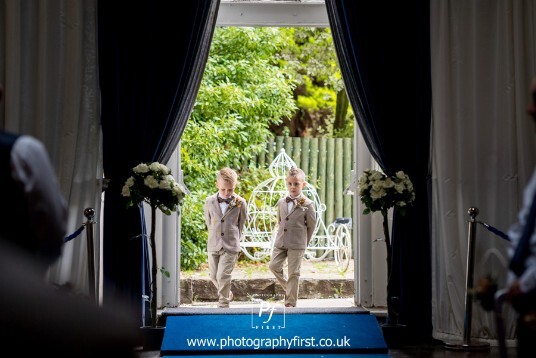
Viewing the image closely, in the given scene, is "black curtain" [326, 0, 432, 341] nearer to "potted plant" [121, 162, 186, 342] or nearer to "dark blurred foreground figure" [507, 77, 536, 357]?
"potted plant" [121, 162, 186, 342]

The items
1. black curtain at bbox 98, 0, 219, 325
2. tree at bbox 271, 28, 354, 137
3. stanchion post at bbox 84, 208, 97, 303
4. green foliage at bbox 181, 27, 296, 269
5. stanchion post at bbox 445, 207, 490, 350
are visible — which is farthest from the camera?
tree at bbox 271, 28, 354, 137

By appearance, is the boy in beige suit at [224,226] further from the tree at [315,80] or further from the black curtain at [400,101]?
the tree at [315,80]

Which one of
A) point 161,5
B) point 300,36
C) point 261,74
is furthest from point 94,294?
point 300,36

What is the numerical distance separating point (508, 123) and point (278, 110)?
15.4 ft

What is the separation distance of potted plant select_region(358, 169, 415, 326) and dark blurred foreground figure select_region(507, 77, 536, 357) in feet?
9.87

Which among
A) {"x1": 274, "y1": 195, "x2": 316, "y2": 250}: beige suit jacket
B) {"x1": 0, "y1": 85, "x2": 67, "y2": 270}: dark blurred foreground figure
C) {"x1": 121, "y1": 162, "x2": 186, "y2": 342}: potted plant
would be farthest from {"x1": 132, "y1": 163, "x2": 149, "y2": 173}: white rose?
{"x1": 0, "y1": 85, "x2": 67, "y2": 270}: dark blurred foreground figure

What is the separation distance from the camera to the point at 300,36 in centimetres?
1227

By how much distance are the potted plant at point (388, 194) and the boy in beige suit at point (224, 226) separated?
176 cm

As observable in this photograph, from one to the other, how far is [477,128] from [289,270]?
6.73 ft

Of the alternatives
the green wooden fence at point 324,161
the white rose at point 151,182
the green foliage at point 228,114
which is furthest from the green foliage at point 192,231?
the white rose at point 151,182

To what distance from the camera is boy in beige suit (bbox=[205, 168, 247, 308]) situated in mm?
7996

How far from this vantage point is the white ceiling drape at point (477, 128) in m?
6.65

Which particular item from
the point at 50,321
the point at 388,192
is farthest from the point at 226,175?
the point at 50,321

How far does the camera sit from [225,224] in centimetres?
806
